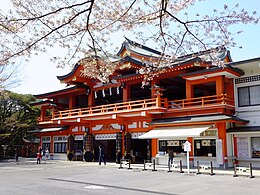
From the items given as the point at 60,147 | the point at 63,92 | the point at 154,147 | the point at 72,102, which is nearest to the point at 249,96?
the point at 154,147

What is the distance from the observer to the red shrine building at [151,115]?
62.3ft

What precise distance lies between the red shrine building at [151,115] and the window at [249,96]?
0.55 meters

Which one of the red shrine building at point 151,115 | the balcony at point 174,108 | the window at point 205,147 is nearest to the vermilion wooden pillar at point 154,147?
the red shrine building at point 151,115

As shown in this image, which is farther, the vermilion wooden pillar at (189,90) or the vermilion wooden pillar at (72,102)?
the vermilion wooden pillar at (72,102)

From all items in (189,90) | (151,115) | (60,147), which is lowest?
(60,147)

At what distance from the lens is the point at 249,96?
19.5 meters

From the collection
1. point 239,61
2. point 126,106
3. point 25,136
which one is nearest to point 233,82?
point 239,61

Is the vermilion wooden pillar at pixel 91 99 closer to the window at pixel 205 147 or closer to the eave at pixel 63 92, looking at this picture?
the eave at pixel 63 92

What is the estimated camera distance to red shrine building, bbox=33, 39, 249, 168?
19.0 meters

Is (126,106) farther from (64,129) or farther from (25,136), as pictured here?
(25,136)

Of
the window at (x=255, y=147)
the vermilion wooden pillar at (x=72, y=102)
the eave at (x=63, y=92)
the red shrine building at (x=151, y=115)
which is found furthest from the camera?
the vermilion wooden pillar at (x=72, y=102)

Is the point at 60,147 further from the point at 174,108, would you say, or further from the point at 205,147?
the point at 205,147

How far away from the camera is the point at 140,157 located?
2619 cm

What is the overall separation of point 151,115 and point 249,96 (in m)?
7.25
